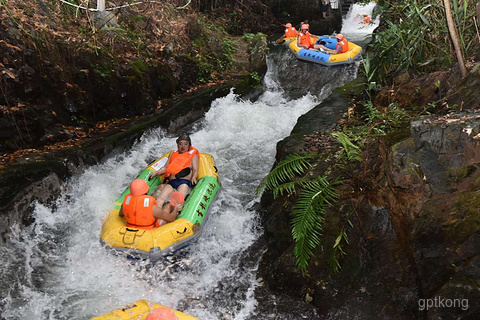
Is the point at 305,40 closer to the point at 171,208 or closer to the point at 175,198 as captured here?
the point at 171,208

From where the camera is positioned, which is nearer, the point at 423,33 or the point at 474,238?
the point at 474,238

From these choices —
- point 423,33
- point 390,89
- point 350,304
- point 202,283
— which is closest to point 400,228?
point 350,304

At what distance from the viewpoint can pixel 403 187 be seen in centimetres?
361

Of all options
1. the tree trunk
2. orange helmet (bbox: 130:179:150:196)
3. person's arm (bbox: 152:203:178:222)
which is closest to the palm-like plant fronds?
person's arm (bbox: 152:203:178:222)

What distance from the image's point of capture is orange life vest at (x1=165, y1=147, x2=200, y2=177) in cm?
605

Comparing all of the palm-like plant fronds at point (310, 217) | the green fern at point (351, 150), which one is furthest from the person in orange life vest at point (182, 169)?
the green fern at point (351, 150)

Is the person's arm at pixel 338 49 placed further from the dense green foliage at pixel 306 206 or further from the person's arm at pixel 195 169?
the dense green foliage at pixel 306 206

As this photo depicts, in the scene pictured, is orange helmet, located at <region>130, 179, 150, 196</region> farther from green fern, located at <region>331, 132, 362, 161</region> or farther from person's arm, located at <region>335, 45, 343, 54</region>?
person's arm, located at <region>335, 45, 343, 54</region>

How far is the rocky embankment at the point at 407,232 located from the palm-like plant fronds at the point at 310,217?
17 centimetres

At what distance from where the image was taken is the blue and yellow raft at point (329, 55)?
37.8 ft

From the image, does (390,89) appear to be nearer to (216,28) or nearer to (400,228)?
(400,228)

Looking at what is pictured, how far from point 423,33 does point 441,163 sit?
12.1 feet

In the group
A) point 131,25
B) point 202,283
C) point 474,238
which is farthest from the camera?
point 131,25

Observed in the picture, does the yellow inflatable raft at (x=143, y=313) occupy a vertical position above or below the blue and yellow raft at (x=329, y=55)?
above
